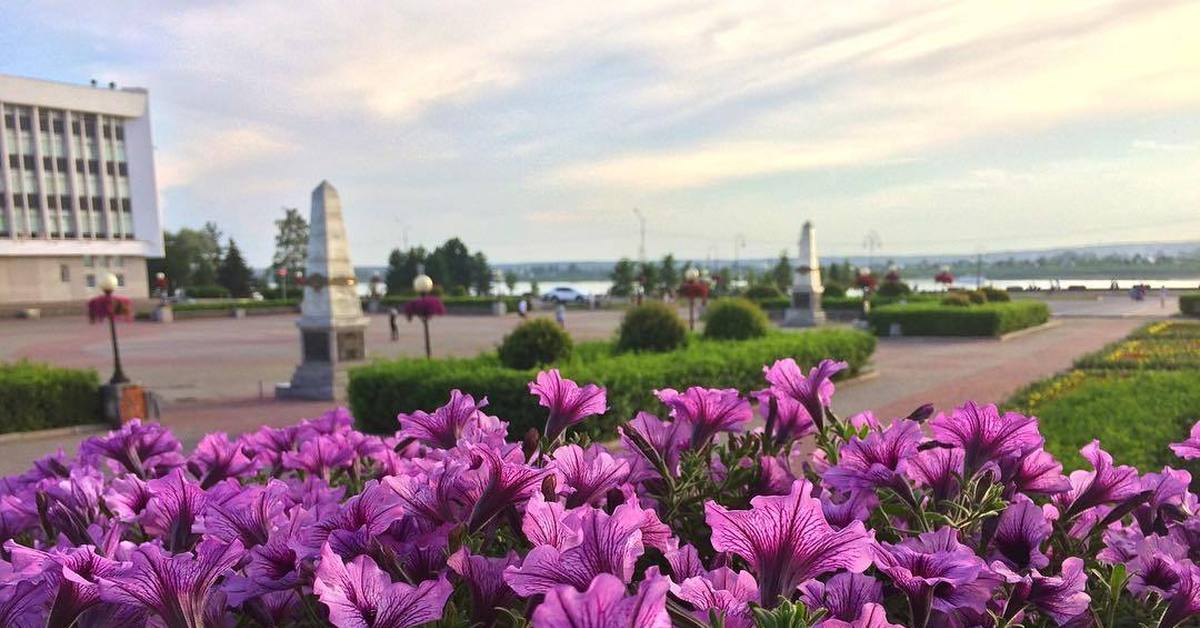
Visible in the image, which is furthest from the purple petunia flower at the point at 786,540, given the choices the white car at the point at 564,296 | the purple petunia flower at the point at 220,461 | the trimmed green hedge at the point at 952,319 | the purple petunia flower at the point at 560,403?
the white car at the point at 564,296

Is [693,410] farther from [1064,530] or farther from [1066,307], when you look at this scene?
[1066,307]

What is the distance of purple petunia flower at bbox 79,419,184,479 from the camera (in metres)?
2.38

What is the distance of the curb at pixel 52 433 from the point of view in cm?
1107

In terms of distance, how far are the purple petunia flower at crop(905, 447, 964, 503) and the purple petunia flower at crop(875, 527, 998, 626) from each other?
1.08 feet

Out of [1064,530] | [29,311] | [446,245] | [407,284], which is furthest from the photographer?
[446,245]

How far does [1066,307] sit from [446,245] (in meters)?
48.3

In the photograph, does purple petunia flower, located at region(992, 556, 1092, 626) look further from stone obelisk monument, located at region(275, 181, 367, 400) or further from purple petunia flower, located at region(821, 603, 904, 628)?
stone obelisk monument, located at region(275, 181, 367, 400)

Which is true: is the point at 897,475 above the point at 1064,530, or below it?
above

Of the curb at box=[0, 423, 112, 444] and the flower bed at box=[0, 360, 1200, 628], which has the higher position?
the flower bed at box=[0, 360, 1200, 628]

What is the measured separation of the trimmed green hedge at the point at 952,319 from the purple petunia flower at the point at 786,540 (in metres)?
25.1

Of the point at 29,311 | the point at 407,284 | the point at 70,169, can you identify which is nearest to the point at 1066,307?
the point at 407,284

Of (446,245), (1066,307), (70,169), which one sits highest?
(70,169)

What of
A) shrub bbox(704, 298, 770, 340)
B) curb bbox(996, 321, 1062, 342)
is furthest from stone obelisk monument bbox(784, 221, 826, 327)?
shrub bbox(704, 298, 770, 340)

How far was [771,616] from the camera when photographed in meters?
0.94
